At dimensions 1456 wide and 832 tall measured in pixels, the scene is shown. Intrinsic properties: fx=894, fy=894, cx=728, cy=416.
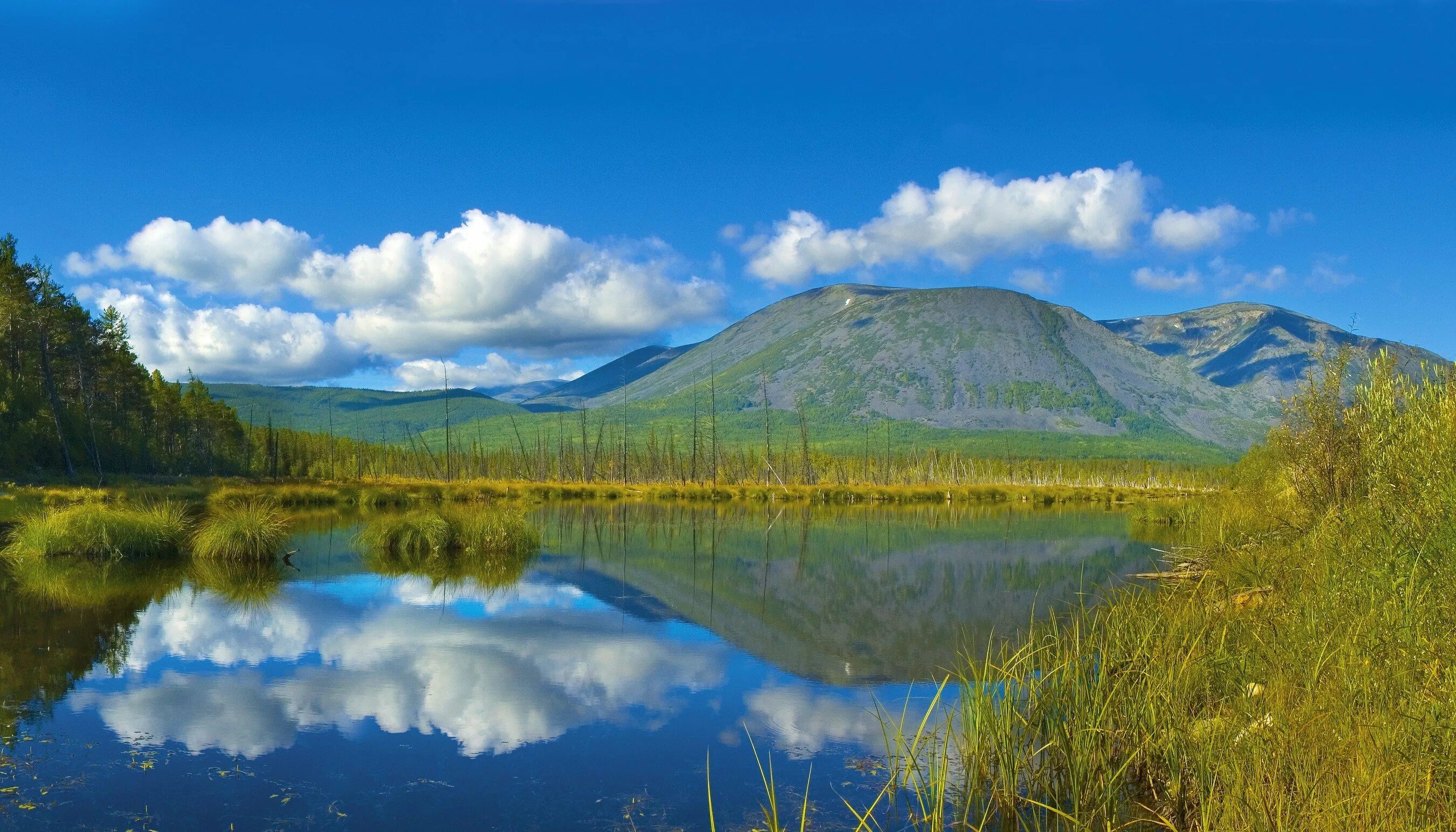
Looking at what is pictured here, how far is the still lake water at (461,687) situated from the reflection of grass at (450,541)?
4.68 ft

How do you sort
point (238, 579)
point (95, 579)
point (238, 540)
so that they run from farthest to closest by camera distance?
point (238, 540)
point (238, 579)
point (95, 579)

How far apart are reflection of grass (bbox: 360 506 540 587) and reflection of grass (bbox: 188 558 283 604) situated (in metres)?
3.41

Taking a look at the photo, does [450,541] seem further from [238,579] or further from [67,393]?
[67,393]

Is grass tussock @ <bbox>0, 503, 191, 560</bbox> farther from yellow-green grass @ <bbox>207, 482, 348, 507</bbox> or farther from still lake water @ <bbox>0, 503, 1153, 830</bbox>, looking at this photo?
yellow-green grass @ <bbox>207, 482, 348, 507</bbox>

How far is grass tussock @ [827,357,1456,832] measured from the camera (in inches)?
239

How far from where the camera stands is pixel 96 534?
2489 cm

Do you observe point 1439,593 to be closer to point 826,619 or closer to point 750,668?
point 750,668

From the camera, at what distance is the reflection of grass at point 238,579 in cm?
2097

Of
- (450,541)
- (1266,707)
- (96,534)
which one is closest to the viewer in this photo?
(1266,707)

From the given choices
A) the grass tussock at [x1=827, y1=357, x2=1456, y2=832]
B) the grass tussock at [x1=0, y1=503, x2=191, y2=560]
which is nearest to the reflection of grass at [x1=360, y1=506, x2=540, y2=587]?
the grass tussock at [x1=0, y1=503, x2=191, y2=560]

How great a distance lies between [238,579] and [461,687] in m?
13.3

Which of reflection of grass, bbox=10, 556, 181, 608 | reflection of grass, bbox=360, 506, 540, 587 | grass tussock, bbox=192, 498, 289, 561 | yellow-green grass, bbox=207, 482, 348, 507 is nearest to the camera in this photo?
reflection of grass, bbox=10, 556, 181, 608

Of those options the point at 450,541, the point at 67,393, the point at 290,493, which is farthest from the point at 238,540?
the point at 67,393

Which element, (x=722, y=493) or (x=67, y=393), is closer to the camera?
(x=67, y=393)
